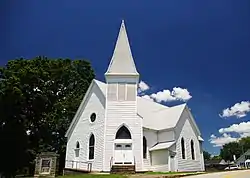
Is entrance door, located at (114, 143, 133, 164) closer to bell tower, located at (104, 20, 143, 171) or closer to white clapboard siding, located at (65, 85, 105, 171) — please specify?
bell tower, located at (104, 20, 143, 171)

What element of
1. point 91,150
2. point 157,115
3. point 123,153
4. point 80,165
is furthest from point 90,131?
point 157,115

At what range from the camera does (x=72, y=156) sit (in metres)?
31.0

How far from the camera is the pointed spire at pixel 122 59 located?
2934 cm

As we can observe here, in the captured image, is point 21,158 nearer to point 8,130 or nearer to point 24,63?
point 8,130

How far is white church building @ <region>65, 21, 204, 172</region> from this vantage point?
2720 centimetres

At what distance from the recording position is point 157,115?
3356 cm

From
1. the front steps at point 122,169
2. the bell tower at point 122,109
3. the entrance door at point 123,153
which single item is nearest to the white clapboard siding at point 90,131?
the bell tower at point 122,109

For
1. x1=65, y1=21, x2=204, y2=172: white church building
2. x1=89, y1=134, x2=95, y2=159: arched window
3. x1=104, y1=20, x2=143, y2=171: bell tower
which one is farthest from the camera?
x1=89, y1=134, x2=95, y2=159: arched window

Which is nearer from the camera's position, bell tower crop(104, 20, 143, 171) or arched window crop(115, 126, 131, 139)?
bell tower crop(104, 20, 143, 171)

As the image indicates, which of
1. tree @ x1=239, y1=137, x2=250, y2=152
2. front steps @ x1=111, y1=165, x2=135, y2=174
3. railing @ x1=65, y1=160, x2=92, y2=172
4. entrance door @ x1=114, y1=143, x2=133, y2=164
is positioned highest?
tree @ x1=239, y1=137, x2=250, y2=152

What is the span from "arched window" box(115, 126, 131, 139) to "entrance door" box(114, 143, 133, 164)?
684mm

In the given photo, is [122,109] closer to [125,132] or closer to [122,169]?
[125,132]

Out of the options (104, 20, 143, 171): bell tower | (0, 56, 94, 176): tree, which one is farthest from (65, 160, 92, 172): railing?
(0, 56, 94, 176): tree

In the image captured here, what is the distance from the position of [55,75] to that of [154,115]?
1399cm
